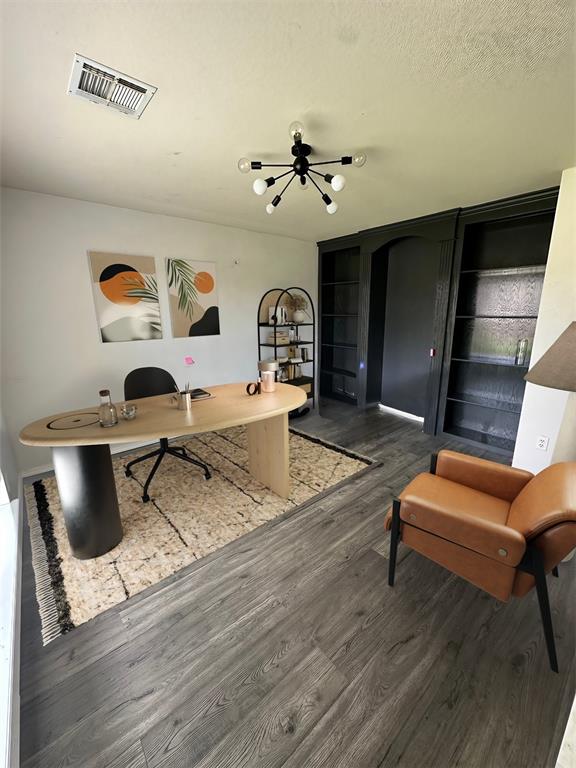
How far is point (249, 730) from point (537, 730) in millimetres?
1024

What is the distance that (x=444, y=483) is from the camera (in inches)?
67.3

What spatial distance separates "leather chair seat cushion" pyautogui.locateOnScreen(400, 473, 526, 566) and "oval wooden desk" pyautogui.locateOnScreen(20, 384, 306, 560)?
0.98 metres

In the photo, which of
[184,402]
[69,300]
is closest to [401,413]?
[184,402]

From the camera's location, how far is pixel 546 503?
122 cm

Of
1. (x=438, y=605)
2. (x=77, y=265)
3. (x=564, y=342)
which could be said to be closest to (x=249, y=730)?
(x=438, y=605)

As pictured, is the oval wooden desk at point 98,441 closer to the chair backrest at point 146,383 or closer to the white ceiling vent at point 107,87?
the chair backrest at point 146,383

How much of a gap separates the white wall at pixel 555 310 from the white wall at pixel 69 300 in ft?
10.1

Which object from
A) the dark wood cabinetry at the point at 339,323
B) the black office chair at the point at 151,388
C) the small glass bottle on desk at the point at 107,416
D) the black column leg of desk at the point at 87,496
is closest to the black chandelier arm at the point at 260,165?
the small glass bottle on desk at the point at 107,416

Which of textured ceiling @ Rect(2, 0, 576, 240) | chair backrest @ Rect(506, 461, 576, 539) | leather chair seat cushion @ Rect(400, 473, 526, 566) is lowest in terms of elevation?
leather chair seat cushion @ Rect(400, 473, 526, 566)

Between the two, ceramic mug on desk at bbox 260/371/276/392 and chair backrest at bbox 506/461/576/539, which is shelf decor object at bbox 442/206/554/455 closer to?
chair backrest at bbox 506/461/576/539

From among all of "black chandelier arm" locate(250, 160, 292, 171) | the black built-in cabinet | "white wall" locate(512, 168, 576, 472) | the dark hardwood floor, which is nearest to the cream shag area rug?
the dark hardwood floor

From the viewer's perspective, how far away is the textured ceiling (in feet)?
3.35

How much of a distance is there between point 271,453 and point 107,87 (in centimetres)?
229

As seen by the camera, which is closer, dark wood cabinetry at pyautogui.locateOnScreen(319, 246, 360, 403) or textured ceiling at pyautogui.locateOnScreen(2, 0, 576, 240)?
textured ceiling at pyautogui.locateOnScreen(2, 0, 576, 240)
